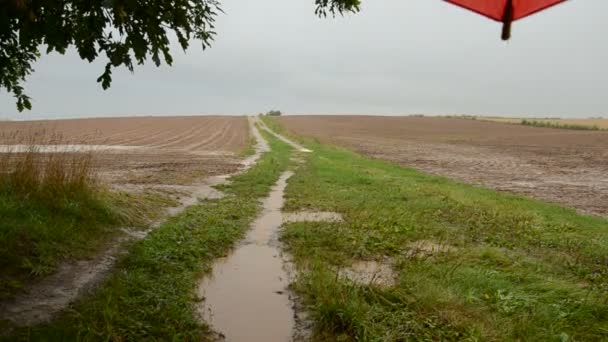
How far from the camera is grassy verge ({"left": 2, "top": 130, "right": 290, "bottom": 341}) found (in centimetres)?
384

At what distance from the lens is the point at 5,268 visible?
485cm

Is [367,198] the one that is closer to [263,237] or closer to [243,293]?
[263,237]

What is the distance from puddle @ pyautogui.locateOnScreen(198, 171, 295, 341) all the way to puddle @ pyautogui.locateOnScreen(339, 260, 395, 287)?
86 centimetres

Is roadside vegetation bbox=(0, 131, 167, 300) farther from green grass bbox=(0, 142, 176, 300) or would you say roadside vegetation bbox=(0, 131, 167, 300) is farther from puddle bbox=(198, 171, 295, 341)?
puddle bbox=(198, 171, 295, 341)

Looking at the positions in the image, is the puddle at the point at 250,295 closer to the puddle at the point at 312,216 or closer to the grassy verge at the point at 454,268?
the grassy verge at the point at 454,268

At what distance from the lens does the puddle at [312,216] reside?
341 inches

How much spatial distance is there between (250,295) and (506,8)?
4.22 meters

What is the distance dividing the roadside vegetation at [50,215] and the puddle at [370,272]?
3481mm

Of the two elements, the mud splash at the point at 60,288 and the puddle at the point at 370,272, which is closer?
the mud splash at the point at 60,288

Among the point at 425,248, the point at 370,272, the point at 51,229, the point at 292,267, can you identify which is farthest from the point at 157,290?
the point at 425,248

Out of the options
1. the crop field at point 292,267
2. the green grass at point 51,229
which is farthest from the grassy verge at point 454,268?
the green grass at point 51,229

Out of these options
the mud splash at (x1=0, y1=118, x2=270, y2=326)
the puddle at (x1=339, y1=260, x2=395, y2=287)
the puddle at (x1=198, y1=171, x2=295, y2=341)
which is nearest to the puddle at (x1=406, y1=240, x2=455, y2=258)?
the puddle at (x1=339, y1=260, x2=395, y2=287)

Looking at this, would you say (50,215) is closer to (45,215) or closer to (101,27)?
(45,215)

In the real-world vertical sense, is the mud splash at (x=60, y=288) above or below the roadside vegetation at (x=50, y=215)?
below
